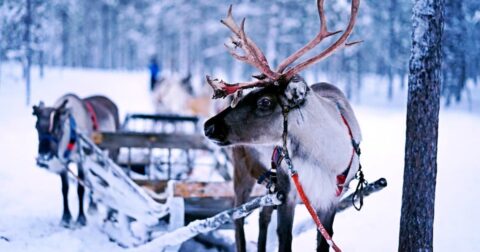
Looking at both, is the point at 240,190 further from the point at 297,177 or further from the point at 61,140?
the point at 61,140

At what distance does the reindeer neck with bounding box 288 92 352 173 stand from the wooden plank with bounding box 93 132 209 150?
379 cm

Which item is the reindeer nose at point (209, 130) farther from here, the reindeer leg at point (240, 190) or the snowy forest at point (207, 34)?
the snowy forest at point (207, 34)

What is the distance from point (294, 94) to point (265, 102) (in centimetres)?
20

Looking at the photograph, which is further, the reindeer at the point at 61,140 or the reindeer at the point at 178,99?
the reindeer at the point at 178,99

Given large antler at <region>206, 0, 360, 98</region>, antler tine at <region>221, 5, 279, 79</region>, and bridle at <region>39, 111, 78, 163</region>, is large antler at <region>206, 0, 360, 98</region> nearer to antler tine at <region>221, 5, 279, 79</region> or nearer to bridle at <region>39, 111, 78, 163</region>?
antler tine at <region>221, 5, 279, 79</region>

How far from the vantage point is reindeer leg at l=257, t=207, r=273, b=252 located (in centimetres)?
492

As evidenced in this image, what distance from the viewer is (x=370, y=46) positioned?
4275 centimetres

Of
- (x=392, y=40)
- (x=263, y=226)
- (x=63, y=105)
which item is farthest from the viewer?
(x=392, y=40)

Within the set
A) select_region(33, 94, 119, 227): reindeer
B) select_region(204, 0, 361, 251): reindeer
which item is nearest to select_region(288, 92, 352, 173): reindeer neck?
select_region(204, 0, 361, 251): reindeer

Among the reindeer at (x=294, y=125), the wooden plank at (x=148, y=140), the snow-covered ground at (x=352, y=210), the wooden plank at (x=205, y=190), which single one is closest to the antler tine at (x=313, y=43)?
the reindeer at (x=294, y=125)

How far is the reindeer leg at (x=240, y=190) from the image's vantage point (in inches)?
197

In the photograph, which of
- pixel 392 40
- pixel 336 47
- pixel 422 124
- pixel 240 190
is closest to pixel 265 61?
pixel 336 47

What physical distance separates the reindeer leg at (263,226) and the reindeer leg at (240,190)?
0.19m

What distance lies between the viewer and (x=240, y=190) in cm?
506
